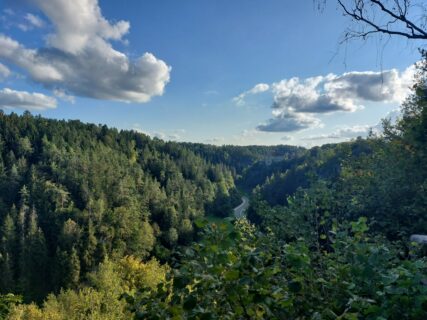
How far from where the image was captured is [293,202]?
574cm

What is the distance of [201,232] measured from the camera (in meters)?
2.73

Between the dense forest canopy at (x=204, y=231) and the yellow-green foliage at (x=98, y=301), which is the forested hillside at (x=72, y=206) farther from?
the yellow-green foliage at (x=98, y=301)

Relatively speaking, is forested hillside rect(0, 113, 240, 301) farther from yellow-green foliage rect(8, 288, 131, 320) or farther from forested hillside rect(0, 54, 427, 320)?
yellow-green foliage rect(8, 288, 131, 320)

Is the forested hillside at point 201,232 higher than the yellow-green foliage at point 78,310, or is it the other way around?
the forested hillside at point 201,232

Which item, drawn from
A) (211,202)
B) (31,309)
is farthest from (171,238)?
(211,202)

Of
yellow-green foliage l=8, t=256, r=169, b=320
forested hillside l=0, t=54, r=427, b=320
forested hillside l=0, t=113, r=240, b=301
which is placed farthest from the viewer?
forested hillside l=0, t=113, r=240, b=301

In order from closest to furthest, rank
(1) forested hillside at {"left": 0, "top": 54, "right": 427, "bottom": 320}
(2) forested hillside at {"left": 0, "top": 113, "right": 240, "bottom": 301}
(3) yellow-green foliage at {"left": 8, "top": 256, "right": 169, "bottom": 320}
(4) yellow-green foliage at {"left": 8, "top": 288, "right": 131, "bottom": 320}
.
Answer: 1. (1) forested hillside at {"left": 0, "top": 54, "right": 427, "bottom": 320}
2. (4) yellow-green foliage at {"left": 8, "top": 288, "right": 131, "bottom": 320}
3. (3) yellow-green foliage at {"left": 8, "top": 256, "right": 169, "bottom": 320}
4. (2) forested hillside at {"left": 0, "top": 113, "right": 240, "bottom": 301}

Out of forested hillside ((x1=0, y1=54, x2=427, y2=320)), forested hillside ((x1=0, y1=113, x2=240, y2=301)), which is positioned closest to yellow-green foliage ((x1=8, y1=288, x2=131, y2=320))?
forested hillside ((x1=0, y1=54, x2=427, y2=320))

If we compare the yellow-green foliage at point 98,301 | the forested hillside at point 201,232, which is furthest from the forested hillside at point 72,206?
the yellow-green foliage at point 98,301

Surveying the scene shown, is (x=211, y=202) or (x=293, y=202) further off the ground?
(x=293, y=202)

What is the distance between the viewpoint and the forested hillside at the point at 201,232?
8.05 ft

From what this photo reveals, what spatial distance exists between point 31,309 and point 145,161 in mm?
88550

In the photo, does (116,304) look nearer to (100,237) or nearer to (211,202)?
Answer: (100,237)

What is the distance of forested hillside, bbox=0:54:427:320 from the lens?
246 centimetres
